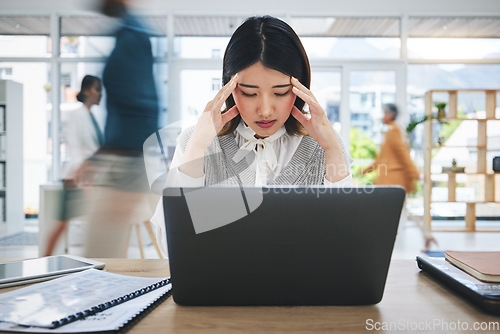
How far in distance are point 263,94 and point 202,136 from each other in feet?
0.75

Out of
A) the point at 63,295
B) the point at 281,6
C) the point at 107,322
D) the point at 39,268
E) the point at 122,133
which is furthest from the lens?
the point at 281,6

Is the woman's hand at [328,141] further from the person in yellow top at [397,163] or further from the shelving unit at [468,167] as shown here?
the shelving unit at [468,167]

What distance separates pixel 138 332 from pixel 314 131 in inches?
33.9

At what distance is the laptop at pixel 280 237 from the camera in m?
0.62

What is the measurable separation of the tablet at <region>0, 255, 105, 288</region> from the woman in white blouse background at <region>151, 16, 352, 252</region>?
0.83 ft

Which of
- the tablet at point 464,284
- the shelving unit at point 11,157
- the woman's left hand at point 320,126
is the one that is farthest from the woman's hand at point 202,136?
the shelving unit at point 11,157

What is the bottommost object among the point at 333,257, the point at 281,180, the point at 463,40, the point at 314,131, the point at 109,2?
the point at 333,257

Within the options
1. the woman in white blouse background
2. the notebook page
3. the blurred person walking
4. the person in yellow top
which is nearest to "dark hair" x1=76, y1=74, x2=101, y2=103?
the blurred person walking

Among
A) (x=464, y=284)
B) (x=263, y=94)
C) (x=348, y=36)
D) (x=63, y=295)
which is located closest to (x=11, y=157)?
(x=348, y=36)

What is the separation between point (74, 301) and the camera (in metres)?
0.69

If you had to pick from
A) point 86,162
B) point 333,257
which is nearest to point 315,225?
point 333,257

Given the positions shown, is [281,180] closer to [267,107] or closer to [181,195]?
[267,107]

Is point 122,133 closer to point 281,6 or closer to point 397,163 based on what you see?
point 397,163

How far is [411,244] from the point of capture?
4469 millimetres
